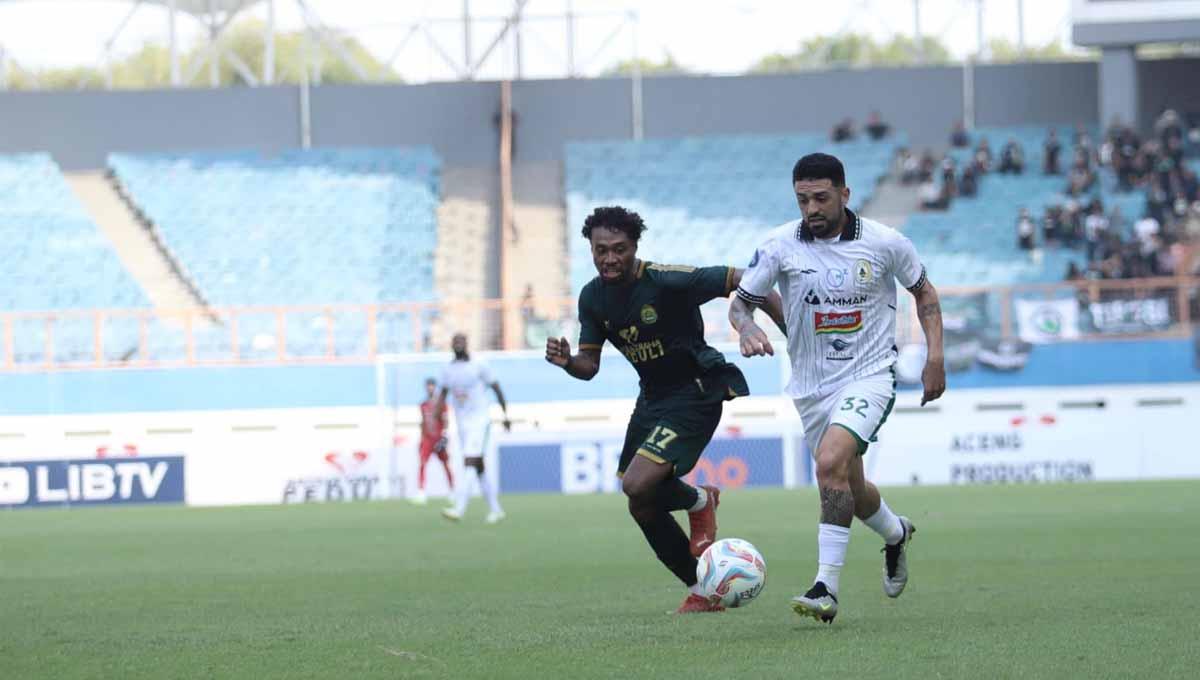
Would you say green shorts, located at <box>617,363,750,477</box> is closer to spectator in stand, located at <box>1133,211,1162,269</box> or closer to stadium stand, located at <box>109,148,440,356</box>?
spectator in stand, located at <box>1133,211,1162,269</box>

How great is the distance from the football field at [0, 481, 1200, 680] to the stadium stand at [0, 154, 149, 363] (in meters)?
19.5

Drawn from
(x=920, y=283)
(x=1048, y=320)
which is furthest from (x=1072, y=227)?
(x=920, y=283)

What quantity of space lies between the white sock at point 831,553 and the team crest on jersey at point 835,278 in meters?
1.15

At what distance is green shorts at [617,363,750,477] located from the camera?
952cm

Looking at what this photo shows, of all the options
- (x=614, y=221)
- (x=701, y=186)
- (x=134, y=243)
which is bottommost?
(x=614, y=221)

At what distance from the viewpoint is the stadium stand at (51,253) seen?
38844 millimetres

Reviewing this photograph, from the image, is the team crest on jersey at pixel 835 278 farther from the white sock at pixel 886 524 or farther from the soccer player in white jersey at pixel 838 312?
the white sock at pixel 886 524

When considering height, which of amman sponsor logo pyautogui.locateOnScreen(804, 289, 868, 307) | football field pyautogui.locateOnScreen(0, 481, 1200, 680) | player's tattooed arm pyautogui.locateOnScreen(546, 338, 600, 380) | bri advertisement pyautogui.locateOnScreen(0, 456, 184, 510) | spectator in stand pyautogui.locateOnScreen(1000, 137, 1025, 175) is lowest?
bri advertisement pyautogui.locateOnScreen(0, 456, 184, 510)

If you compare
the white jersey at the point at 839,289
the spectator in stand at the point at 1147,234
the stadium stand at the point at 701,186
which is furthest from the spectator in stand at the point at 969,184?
the white jersey at the point at 839,289

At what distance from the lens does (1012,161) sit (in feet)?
133

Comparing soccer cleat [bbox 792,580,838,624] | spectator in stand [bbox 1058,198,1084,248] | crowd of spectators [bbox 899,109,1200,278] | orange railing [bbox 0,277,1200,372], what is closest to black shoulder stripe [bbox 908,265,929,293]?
soccer cleat [bbox 792,580,838,624]

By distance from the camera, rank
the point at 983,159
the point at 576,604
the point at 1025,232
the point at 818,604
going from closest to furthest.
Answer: the point at 818,604, the point at 576,604, the point at 1025,232, the point at 983,159

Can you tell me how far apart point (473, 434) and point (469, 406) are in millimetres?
400

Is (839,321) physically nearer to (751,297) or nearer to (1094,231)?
(751,297)
